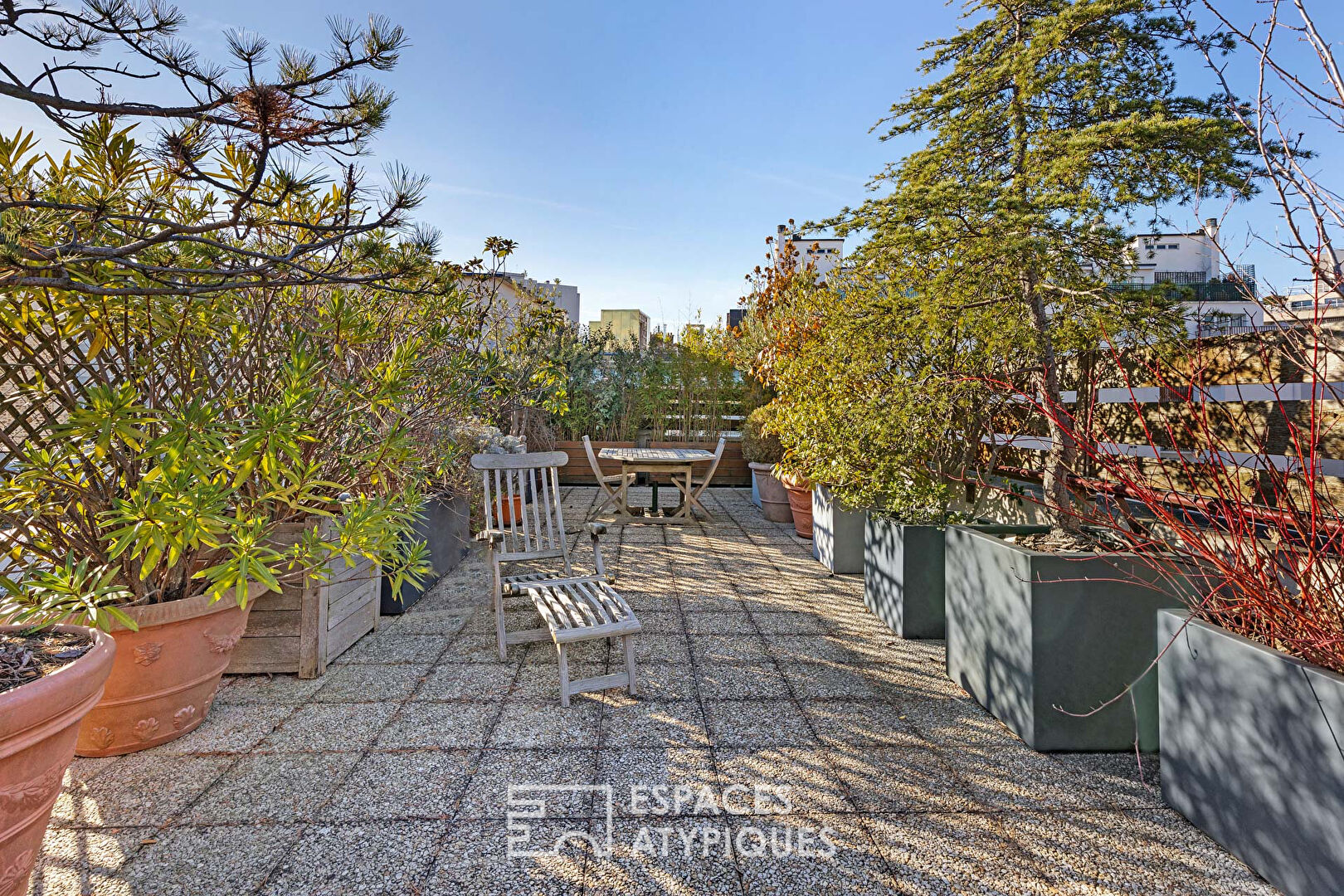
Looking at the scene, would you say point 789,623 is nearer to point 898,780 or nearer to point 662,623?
point 662,623

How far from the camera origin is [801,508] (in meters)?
5.88

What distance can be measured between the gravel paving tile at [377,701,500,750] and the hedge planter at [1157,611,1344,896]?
220 centimetres

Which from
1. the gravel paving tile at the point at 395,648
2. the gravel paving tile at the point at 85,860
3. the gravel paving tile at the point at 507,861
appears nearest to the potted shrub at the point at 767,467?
the gravel paving tile at the point at 395,648

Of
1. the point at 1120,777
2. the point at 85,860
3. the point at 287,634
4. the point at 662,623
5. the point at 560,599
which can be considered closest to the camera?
the point at 85,860

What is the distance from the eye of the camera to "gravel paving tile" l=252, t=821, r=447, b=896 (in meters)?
1.54

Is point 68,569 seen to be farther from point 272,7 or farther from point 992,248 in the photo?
point 992,248

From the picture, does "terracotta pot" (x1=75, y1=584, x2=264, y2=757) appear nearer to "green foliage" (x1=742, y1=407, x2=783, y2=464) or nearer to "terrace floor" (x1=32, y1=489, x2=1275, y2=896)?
"terrace floor" (x1=32, y1=489, x2=1275, y2=896)

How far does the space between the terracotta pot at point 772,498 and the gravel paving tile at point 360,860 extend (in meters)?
5.11

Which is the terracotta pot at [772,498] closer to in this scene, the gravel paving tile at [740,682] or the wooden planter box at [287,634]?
the gravel paving tile at [740,682]

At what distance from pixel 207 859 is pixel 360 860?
401 millimetres

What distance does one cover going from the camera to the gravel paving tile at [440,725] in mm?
2242

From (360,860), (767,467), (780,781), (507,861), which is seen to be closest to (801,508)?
(767,467)

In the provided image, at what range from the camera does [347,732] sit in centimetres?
231

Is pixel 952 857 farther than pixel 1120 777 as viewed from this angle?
No
